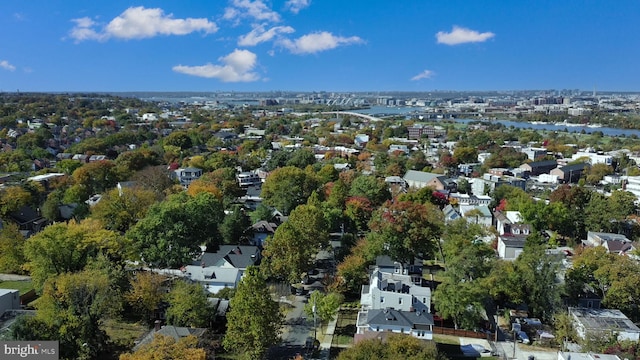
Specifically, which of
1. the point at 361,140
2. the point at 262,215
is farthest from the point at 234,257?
the point at 361,140

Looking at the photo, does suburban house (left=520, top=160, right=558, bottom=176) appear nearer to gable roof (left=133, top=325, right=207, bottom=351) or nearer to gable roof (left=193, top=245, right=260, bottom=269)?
gable roof (left=193, top=245, right=260, bottom=269)

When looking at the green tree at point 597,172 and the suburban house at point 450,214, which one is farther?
the green tree at point 597,172

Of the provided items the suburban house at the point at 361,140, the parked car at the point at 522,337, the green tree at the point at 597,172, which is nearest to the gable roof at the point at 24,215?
the parked car at the point at 522,337

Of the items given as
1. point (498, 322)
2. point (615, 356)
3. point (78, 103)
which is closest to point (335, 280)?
point (498, 322)

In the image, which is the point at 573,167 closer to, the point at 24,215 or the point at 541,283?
the point at 541,283

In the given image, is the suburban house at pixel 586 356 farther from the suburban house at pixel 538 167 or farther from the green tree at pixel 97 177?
the suburban house at pixel 538 167
